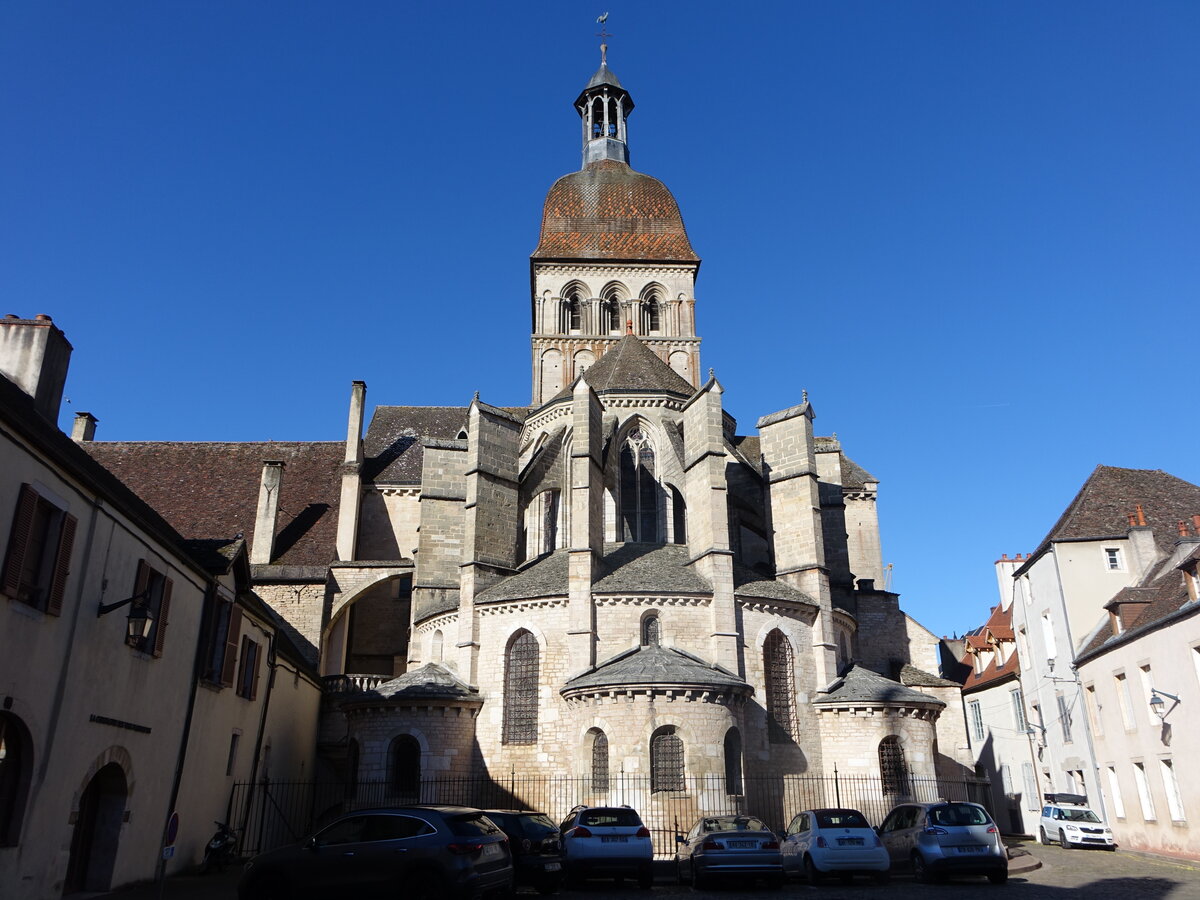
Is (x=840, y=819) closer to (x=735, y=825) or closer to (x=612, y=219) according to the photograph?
(x=735, y=825)

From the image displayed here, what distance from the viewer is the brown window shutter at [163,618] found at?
13860mm

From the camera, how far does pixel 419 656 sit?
90.7 ft

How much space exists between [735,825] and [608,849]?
85.8 inches

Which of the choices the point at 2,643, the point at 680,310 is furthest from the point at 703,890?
the point at 680,310

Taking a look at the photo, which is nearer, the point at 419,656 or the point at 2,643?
the point at 2,643

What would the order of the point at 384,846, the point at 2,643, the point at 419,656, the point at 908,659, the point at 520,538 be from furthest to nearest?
the point at 908,659 < the point at 520,538 < the point at 419,656 < the point at 384,846 < the point at 2,643

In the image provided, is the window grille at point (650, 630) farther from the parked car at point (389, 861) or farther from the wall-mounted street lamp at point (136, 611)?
the wall-mounted street lamp at point (136, 611)

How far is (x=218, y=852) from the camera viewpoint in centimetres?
1591

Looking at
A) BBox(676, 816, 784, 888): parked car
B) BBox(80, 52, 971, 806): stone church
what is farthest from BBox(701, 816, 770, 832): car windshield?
BBox(80, 52, 971, 806): stone church

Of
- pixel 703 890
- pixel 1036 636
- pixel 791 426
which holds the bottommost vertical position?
pixel 703 890

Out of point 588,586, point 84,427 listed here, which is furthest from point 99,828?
point 84,427

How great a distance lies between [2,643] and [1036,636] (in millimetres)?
27420

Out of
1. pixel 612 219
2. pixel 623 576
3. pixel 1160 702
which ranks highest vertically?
pixel 612 219

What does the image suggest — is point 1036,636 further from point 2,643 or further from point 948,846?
point 2,643
